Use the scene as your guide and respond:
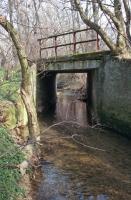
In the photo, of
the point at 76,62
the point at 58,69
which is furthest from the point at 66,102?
the point at 76,62

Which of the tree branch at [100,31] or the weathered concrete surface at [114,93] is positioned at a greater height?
the tree branch at [100,31]

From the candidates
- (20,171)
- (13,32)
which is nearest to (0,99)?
(13,32)

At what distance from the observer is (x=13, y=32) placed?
11531mm

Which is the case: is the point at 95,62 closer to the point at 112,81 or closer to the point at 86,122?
the point at 112,81

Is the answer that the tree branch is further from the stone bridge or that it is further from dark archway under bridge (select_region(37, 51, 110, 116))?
dark archway under bridge (select_region(37, 51, 110, 116))

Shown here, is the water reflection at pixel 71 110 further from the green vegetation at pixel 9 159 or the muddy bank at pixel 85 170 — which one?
the green vegetation at pixel 9 159

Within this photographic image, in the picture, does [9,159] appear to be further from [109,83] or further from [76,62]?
[76,62]

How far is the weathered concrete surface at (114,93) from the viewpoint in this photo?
15.5 meters

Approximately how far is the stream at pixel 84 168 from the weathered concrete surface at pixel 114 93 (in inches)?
23.1

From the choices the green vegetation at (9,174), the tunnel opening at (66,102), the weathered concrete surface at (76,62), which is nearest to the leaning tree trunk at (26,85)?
the green vegetation at (9,174)

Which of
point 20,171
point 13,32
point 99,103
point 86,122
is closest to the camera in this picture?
point 20,171

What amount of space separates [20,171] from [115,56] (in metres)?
8.59

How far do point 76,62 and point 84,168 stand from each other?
9.36 meters

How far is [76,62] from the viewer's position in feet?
65.3
